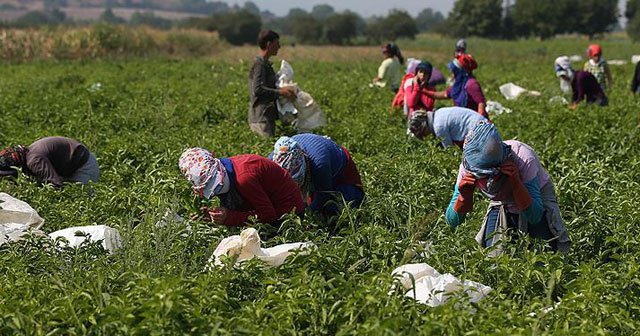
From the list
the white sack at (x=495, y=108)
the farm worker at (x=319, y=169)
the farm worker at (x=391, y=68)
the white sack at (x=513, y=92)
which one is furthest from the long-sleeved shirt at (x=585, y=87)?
the farm worker at (x=319, y=169)

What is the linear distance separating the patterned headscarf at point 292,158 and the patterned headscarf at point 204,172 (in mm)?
508

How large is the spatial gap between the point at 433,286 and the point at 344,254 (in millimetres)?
631

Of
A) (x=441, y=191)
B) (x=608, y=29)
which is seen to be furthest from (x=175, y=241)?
(x=608, y=29)

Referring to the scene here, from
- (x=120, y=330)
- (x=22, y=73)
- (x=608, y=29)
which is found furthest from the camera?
(x=608, y=29)

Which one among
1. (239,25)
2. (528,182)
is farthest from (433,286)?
(239,25)

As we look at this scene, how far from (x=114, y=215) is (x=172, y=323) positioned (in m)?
2.61

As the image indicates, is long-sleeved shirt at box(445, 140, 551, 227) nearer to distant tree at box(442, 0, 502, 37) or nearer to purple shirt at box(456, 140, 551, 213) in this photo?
purple shirt at box(456, 140, 551, 213)

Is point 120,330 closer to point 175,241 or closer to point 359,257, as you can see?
point 175,241

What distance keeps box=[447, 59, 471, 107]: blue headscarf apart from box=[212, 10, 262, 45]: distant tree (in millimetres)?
65448

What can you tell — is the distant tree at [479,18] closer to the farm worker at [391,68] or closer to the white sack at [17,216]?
the farm worker at [391,68]

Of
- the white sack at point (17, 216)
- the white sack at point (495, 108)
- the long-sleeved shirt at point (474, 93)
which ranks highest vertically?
the long-sleeved shirt at point (474, 93)

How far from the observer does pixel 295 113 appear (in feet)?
29.5

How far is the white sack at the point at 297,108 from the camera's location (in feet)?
28.9

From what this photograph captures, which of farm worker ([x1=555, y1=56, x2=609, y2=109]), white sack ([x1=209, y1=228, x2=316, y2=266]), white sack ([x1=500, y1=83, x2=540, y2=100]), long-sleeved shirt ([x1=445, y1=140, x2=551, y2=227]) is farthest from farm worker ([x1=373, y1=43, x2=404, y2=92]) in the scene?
white sack ([x1=209, y1=228, x2=316, y2=266])
